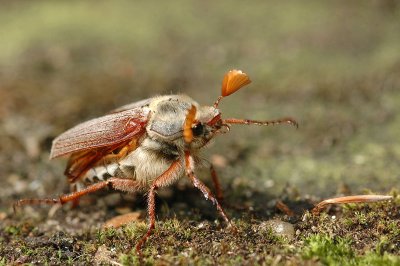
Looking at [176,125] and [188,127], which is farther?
[176,125]

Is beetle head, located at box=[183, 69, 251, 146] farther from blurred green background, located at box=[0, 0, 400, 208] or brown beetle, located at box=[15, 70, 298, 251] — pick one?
blurred green background, located at box=[0, 0, 400, 208]

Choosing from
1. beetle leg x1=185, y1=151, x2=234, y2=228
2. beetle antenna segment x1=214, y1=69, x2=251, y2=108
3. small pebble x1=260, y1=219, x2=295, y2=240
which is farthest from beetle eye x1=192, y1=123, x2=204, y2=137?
small pebble x1=260, y1=219, x2=295, y2=240

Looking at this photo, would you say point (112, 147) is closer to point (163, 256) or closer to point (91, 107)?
point (163, 256)

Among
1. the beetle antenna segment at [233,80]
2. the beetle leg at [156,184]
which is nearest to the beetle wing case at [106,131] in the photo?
the beetle leg at [156,184]

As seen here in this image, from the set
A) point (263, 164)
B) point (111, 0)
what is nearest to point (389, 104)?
point (263, 164)

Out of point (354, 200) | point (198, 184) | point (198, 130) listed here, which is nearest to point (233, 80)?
point (198, 130)

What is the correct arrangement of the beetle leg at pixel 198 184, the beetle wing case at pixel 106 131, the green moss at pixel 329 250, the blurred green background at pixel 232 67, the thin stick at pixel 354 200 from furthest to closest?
the blurred green background at pixel 232 67
the beetle wing case at pixel 106 131
the thin stick at pixel 354 200
the beetle leg at pixel 198 184
the green moss at pixel 329 250

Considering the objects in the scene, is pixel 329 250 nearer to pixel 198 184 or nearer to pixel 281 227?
pixel 281 227

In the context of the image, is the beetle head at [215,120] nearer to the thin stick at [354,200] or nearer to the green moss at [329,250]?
the thin stick at [354,200]
